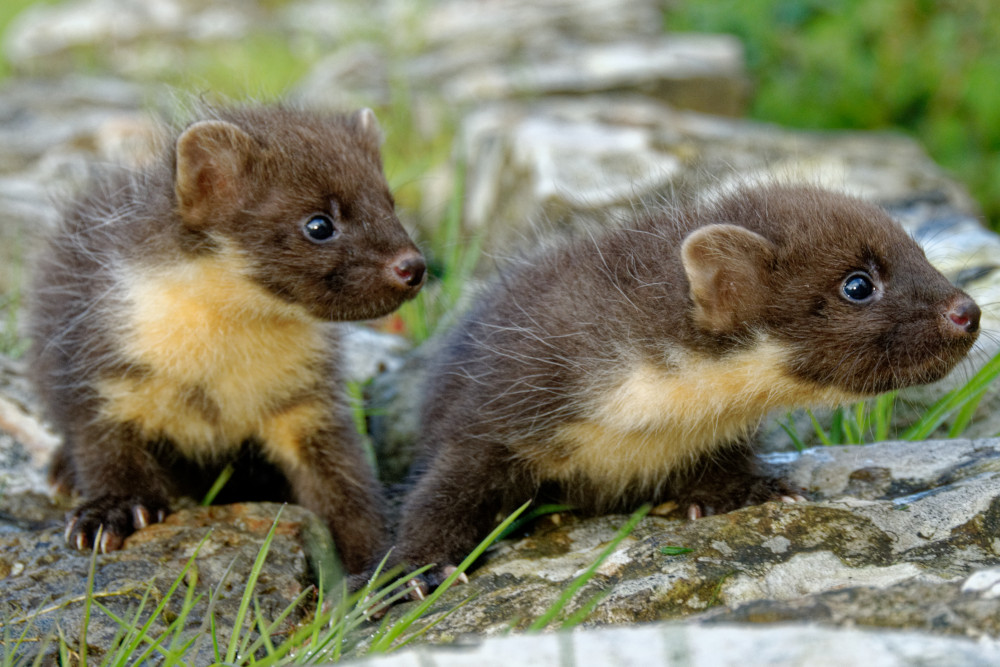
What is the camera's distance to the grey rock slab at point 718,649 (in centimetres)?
245

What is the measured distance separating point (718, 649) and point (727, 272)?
1.80m

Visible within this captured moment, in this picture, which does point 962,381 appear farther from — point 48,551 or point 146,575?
point 48,551

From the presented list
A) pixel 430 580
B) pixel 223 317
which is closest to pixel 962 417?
pixel 430 580

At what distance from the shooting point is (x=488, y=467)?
4.60m

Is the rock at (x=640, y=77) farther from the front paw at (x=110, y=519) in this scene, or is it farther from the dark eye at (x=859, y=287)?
the dark eye at (x=859, y=287)

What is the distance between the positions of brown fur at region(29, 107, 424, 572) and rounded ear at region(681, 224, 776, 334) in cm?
135

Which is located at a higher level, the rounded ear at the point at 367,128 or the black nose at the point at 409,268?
the rounded ear at the point at 367,128

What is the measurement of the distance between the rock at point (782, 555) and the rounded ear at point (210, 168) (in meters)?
2.05

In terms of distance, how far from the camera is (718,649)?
2.55 metres

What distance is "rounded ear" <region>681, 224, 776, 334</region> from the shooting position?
13.0 ft

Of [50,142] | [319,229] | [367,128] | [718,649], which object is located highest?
[50,142]

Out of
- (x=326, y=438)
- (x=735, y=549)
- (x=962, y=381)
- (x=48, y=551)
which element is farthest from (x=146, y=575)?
(x=962, y=381)

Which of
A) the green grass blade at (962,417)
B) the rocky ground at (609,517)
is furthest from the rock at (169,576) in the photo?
the green grass blade at (962,417)

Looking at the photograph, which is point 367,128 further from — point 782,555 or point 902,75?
point 902,75
